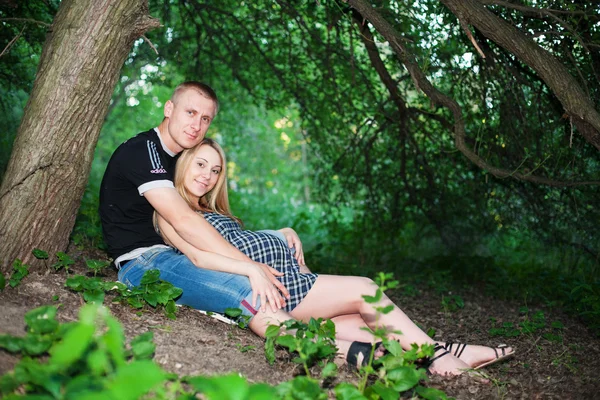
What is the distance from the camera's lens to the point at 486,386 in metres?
3.30

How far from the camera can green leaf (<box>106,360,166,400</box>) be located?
1.60 metres

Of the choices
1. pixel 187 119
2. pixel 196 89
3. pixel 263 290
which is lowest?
pixel 263 290

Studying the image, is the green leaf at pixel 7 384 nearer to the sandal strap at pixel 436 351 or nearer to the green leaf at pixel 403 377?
the green leaf at pixel 403 377

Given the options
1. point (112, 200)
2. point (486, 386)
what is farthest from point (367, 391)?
point (112, 200)

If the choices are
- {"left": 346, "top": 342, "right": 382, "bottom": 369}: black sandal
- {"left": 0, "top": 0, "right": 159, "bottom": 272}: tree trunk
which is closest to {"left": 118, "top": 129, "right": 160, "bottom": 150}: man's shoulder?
{"left": 0, "top": 0, "right": 159, "bottom": 272}: tree trunk

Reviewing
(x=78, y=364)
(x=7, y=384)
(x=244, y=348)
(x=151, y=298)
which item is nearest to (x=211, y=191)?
(x=151, y=298)

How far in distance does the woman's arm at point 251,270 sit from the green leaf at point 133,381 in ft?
5.39

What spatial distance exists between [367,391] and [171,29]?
19.1 ft

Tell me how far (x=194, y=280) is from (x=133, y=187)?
714 millimetres

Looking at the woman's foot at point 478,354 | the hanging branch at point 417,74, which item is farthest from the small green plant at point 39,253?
the hanging branch at point 417,74

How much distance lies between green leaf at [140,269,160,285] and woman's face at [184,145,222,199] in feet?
2.09

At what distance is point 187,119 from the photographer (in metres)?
3.77

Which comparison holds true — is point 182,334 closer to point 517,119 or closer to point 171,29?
point 517,119

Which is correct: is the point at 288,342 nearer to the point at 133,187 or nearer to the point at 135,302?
the point at 135,302
